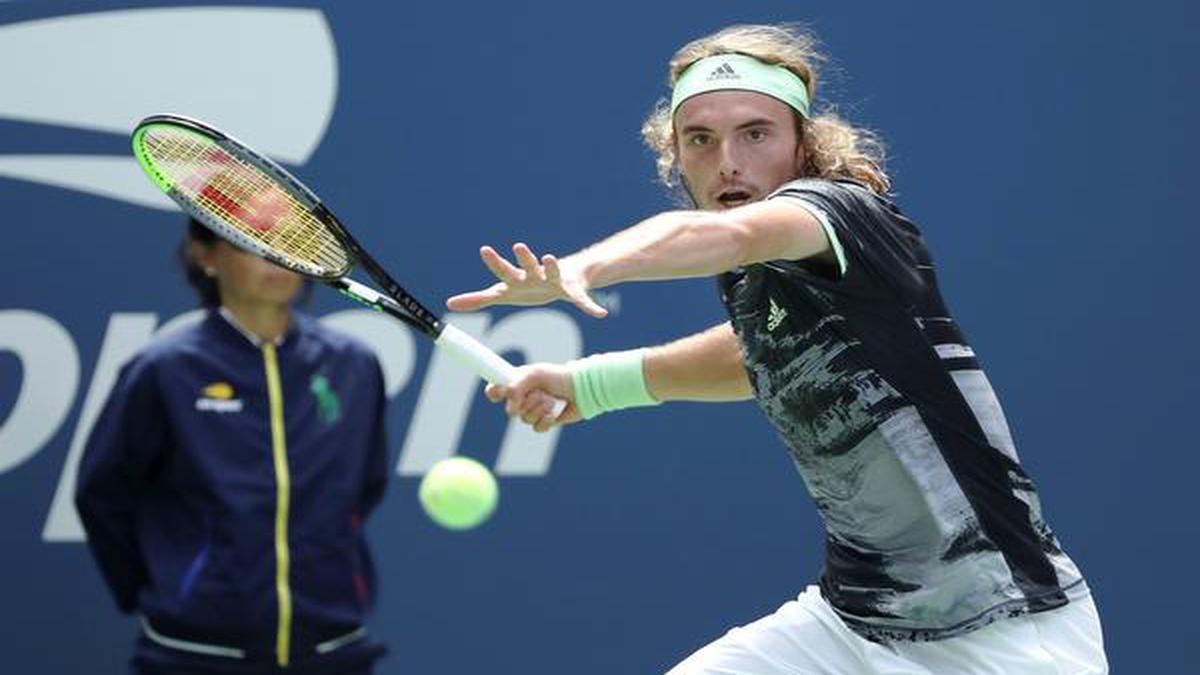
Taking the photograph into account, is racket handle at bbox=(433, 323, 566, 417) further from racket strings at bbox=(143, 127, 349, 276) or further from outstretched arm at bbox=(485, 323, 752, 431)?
racket strings at bbox=(143, 127, 349, 276)

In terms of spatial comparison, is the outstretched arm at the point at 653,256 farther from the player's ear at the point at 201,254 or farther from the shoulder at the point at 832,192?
the player's ear at the point at 201,254

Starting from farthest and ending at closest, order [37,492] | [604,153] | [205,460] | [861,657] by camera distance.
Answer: [604,153] → [37,492] → [205,460] → [861,657]

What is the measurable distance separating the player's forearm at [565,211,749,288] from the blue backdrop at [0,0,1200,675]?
88.0 inches

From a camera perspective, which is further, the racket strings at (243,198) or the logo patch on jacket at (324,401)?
the logo patch on jacket at (324,401)

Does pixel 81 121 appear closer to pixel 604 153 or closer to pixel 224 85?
pixel 224 85

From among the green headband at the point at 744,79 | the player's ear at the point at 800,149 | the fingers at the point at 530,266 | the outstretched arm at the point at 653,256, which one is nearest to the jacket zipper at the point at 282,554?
the green headband at the point at 744,79

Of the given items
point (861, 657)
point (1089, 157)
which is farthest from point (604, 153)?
point (861, 657)

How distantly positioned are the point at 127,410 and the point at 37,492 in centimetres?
70

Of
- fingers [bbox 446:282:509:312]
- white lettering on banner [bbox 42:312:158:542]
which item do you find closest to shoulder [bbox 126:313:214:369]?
white lettering on banner [bbox 42:312:158:542]

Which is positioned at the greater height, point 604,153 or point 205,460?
point 604,153

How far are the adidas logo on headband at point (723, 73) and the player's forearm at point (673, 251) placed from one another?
0.92 metres

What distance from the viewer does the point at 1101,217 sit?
6352mm

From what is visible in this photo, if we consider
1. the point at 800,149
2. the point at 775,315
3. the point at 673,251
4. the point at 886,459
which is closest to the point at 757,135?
the point at 800,149

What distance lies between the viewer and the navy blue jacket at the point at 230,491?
16.4ft
